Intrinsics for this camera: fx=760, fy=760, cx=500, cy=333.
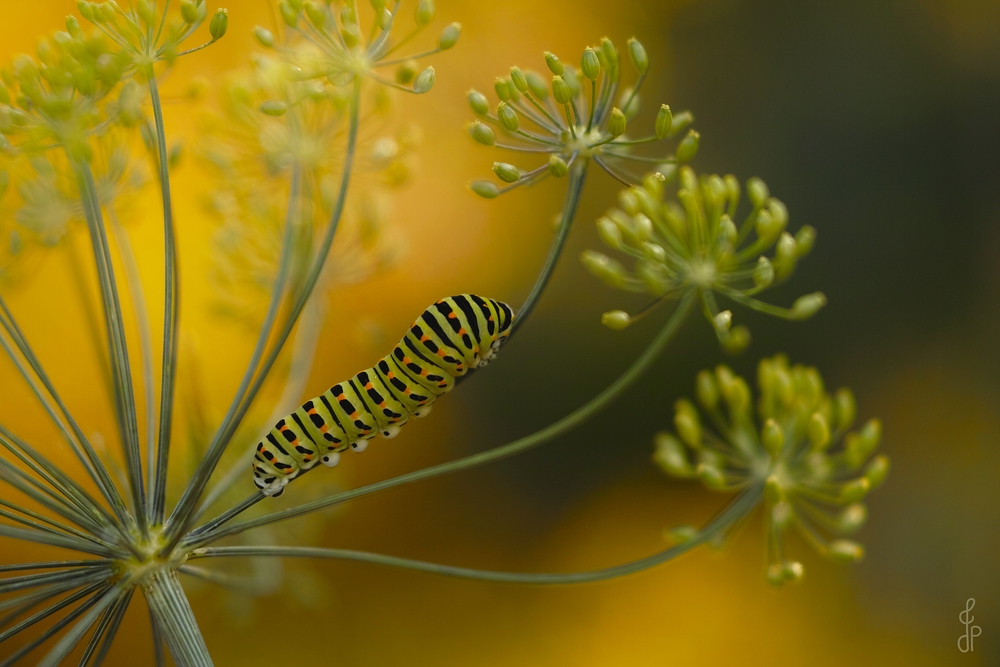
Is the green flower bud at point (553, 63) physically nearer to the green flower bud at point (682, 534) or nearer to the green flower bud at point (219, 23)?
the green flower bud at point (219, 23)

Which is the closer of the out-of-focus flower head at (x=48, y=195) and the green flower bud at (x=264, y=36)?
the green flower bud at (x=264, y=36)

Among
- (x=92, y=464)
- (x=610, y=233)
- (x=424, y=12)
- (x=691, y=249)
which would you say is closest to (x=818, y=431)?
(x=691, y=249)

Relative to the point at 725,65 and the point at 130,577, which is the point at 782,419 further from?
the point at 725,65

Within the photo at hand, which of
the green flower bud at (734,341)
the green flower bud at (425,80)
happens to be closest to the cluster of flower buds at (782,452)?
the green flower bud at (734,341)

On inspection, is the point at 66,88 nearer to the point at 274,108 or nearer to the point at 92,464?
the point at 274,108

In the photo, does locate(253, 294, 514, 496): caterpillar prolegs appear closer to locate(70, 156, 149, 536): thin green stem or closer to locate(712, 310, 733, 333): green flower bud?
locate(70, 156, 149, 536): thin green stem

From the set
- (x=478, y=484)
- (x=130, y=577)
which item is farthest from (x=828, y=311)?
Result: (x=130, y=577)

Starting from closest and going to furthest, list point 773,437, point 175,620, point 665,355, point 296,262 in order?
point 175,620 < point 773,437 < point 296,262 < point 665,355

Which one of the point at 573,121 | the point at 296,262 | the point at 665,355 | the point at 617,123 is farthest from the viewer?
the point at 665,355
